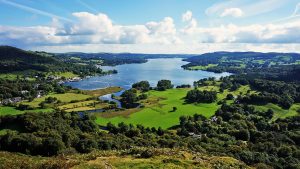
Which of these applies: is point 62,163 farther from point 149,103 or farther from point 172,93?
point 172,93

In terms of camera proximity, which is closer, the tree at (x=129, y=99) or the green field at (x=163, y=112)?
the green field at (x=163, y=112)

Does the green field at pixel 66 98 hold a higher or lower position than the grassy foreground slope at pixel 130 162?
lower

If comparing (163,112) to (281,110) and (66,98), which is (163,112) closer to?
(281,110)

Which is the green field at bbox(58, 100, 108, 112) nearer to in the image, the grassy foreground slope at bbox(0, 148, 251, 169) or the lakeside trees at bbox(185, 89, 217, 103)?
the lakeside trees at bbox(185, 89, 217, 103)

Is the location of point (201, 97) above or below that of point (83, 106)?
above

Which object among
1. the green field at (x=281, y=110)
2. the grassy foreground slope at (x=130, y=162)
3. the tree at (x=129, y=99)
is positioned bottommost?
the green field at (x=281, y=110)

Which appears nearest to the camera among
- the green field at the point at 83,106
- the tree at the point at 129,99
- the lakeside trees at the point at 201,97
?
the green field at the point at 83,106

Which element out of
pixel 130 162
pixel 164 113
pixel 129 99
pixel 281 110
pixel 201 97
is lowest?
pixel 281 110

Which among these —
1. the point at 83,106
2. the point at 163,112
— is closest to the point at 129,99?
the point at 83,106

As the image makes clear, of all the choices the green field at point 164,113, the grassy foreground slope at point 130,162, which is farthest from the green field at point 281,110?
the grassy foreground slope at point 130,162

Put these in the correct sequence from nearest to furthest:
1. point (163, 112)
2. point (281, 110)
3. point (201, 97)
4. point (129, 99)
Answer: point (163, 112)
point (281, 110)
point (201, 97)
point (129, 99)

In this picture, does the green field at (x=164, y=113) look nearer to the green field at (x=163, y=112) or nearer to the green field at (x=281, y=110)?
the green field at (x=163, y=112)

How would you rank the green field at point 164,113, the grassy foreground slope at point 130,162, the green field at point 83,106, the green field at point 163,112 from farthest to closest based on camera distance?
the green field at point 83,106 < the green field at point 163,112 < the green field at point 164,113 < the grassy foreground slope at point 130,162
